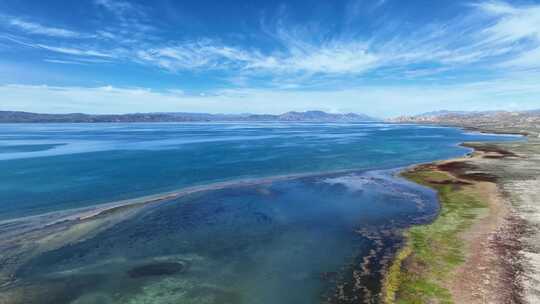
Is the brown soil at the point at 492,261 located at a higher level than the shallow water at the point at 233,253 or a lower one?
higher

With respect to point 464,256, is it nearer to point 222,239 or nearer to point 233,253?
point 233,253

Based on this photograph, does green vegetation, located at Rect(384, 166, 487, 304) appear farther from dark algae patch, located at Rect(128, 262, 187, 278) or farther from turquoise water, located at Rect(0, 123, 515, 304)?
dark algae patch, located at Rect(128, 262, 187, 278)

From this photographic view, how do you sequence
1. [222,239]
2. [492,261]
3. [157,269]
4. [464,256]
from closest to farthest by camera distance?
[492,261], [157,269], [464,256], [222,239]

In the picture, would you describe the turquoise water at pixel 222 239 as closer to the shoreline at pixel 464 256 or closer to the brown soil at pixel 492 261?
the shoreline at pixel 464 256

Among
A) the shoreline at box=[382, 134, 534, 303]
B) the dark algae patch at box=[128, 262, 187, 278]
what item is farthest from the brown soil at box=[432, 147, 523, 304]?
the dark algae patch at box=[128, 262, 187, 278]

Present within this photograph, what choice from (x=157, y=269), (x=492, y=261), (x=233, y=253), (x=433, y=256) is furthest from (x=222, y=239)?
(x=492, y=261)

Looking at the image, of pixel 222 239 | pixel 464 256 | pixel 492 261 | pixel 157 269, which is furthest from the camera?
pixel 222 239

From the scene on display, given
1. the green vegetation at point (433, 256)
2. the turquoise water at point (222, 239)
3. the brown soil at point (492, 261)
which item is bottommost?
the turquoise water at point (222, 239)

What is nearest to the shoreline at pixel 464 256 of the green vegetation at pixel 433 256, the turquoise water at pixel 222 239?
the green vegetation at pixel 433 256
